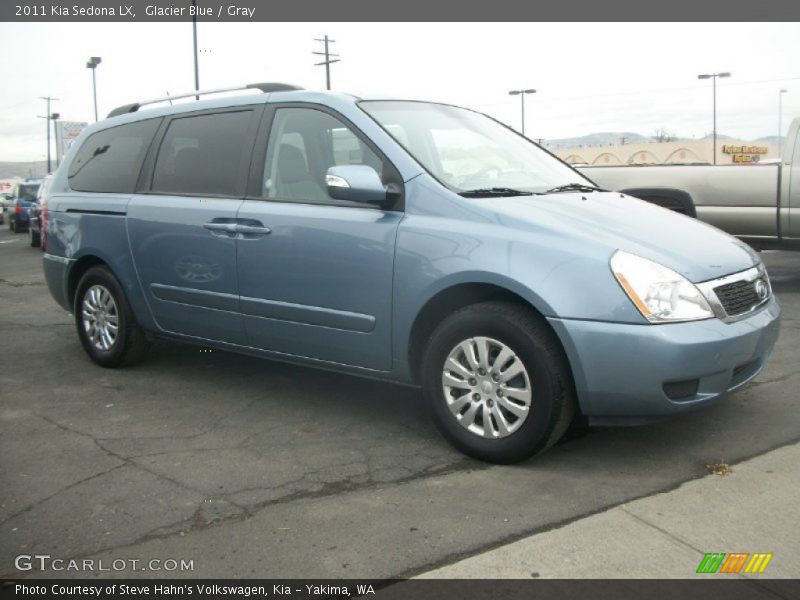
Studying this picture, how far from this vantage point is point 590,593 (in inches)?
108

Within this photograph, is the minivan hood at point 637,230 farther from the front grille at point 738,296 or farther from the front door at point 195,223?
the front door at point 195,223

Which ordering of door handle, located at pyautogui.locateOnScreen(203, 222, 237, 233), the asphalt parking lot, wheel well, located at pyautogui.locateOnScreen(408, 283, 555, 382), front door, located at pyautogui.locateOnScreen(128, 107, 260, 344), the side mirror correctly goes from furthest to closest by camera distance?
front door, located at pyautogui.locateOnScreen(128, 107, 260, 344), door handle, located at pyautogui.locateOnScreen(203, 222, 237, 233), the side mirror, wheel well, located at pyautogui.locateOnScreen(408, 283, 555, 382), the asphalt parking lot

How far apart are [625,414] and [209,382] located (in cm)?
301

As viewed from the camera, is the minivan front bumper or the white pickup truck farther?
the white pickup truck

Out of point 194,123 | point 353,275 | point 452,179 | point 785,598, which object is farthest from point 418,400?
point 785,598

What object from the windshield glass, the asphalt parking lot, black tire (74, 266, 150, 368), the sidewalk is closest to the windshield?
black tire (74, 266, 150, 368)

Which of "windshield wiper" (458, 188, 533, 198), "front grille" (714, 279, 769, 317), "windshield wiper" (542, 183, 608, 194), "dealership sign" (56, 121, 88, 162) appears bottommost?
"front grille" (714, 279, 769, 317)

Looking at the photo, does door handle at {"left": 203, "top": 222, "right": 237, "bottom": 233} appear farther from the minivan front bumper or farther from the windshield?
the windshield

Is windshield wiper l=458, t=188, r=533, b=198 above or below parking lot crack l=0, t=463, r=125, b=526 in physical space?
above

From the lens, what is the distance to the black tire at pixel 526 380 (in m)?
3.74

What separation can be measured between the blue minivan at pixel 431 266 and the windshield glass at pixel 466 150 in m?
0.02

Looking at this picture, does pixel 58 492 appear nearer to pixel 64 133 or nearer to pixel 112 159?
pixel 112 159

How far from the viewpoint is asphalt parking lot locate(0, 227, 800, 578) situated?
3.15m

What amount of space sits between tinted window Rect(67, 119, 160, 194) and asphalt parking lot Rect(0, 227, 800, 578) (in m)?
1.38
